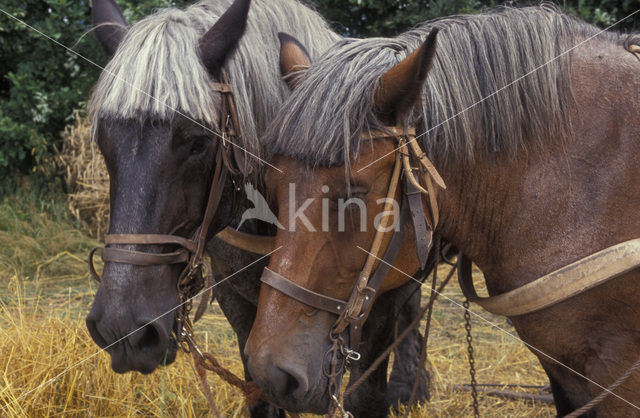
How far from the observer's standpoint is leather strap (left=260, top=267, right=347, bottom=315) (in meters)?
1.55

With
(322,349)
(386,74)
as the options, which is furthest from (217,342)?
(386,74)

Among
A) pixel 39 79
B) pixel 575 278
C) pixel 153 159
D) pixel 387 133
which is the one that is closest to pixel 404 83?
pixel 387 133

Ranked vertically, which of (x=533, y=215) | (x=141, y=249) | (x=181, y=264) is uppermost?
(x=533, y=215)

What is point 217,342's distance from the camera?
167 inches

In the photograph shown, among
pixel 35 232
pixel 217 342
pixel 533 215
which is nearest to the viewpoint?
pixel 533 215

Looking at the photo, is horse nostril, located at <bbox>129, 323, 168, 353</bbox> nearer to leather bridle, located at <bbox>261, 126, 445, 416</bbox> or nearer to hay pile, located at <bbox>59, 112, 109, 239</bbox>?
leather bridle, located at <bbox>261, 126, 445, 416</bbox>

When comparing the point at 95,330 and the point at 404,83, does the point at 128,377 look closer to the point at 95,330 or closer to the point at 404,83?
the point at 95,330

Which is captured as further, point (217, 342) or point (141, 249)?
point (217, 342)

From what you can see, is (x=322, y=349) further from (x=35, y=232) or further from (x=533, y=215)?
(x=35, y=232)

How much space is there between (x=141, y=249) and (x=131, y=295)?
0.15 m

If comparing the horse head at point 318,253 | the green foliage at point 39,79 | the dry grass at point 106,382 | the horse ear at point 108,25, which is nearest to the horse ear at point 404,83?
the horse head at point 318,253

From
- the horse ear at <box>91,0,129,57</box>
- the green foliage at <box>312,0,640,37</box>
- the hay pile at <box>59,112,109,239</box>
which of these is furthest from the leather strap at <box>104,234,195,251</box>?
the hay pile at <box>59,112,109,239</box>

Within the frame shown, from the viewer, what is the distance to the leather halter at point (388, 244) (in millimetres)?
1568

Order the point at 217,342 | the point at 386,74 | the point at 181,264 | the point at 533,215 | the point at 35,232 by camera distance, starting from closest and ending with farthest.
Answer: the point at 386,74
the point at 533,215
the point at 181,264
the point at 217,342
the point at 35,232
